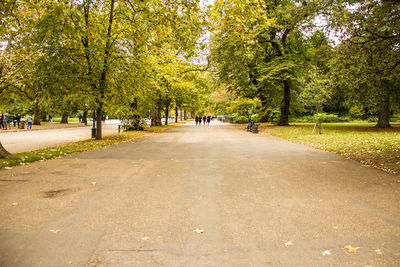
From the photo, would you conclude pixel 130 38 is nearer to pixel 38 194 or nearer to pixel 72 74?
pixel 72 74

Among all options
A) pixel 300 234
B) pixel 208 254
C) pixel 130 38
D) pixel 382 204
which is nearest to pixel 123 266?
pixel 208 254

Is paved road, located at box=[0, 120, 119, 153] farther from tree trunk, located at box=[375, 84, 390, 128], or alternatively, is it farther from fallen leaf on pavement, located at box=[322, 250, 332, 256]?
tree trunk, located at box=[375, 84, 390, 128]

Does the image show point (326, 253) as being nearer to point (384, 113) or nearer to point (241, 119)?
point (384, 113)

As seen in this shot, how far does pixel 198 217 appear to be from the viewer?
4.09 meters

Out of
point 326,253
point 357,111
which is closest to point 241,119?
point 357,111

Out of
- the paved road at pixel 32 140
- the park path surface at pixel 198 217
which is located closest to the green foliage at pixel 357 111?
the paved road at pixel 32 140

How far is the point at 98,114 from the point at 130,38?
483 centimetres

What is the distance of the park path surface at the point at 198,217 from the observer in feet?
9.81

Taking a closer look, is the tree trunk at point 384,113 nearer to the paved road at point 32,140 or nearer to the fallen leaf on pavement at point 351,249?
the paved road at point 32,140

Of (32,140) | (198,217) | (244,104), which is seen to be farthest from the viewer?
(244,104)

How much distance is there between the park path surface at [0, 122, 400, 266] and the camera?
2990mm

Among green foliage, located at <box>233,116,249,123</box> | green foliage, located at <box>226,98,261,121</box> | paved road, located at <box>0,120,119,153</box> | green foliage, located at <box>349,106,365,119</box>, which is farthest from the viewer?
green foliage, located at <box>233,116,249,123</box>

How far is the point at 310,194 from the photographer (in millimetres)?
5234

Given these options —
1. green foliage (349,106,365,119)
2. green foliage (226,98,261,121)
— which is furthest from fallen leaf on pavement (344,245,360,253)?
green foliage (349,106,365,119)
